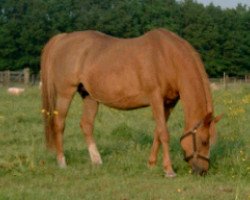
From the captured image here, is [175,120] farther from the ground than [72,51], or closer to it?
closer to it

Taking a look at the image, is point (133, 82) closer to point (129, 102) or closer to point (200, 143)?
point (129, 102)

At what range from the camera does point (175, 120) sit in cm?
1526

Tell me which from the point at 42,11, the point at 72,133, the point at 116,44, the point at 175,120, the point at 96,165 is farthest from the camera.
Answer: the point at 42,11

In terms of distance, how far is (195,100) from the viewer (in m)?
8.27

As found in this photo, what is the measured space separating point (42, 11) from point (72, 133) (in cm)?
5683

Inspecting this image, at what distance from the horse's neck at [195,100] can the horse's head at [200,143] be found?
0.45ft

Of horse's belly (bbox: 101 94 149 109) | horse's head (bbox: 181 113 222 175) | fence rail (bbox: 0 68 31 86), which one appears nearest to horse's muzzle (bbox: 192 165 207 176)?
horse's head (bbox: 181 113 222 175)

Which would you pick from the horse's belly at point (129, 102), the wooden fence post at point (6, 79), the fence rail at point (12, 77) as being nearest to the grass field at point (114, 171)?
the horse's belly at point (129, 102)

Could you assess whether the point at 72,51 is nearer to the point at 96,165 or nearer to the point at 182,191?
the point at 96,165

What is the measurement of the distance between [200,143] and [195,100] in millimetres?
592

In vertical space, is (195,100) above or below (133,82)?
below

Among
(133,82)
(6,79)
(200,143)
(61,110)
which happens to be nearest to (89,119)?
(61,110)

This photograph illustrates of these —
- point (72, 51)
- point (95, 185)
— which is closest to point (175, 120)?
point (72, 51)

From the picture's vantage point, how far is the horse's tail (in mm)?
9680
